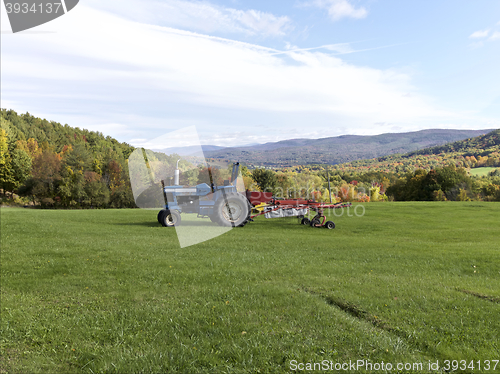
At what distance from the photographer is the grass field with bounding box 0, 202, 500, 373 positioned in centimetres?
378

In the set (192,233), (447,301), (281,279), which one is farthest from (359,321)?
(192,233)

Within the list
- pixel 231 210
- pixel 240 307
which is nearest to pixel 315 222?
pixel 231 210

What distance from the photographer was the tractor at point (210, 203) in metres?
15.5


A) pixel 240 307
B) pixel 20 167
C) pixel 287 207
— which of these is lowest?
pixel 240 307

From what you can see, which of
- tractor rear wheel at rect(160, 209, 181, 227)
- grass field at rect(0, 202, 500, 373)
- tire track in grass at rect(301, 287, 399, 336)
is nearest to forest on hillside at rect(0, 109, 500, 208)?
tractor rear wheel at rect(160, 209, 181, 227)

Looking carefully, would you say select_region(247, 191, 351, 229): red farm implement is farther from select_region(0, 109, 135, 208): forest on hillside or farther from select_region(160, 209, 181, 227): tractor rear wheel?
select_region(0, 109, 135, 208): forest on hillside

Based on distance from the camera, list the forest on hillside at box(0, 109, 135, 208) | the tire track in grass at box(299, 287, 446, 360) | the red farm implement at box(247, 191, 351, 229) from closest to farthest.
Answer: the tire track in grass at box(299, 287, 446, 360)
the red farm implement at box(247, 191, 351, 229)
the forest on hillside at box(0, 109, 135, 208)

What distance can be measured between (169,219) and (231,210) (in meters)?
3.31

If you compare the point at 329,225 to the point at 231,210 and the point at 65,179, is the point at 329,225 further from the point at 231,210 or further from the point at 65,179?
the point at 65,179

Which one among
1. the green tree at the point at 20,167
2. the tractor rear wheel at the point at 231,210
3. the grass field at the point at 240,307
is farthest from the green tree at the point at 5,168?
the tractor rear wheel at the point at 231,210

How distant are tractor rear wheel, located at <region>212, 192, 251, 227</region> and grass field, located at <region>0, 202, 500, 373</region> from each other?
4439 millimetres

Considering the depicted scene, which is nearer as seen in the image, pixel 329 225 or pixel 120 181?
pixel 329 225

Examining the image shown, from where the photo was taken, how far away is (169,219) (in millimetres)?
16625

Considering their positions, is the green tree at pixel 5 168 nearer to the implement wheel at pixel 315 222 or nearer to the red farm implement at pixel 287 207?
the red farm implement at pixel 287 207
